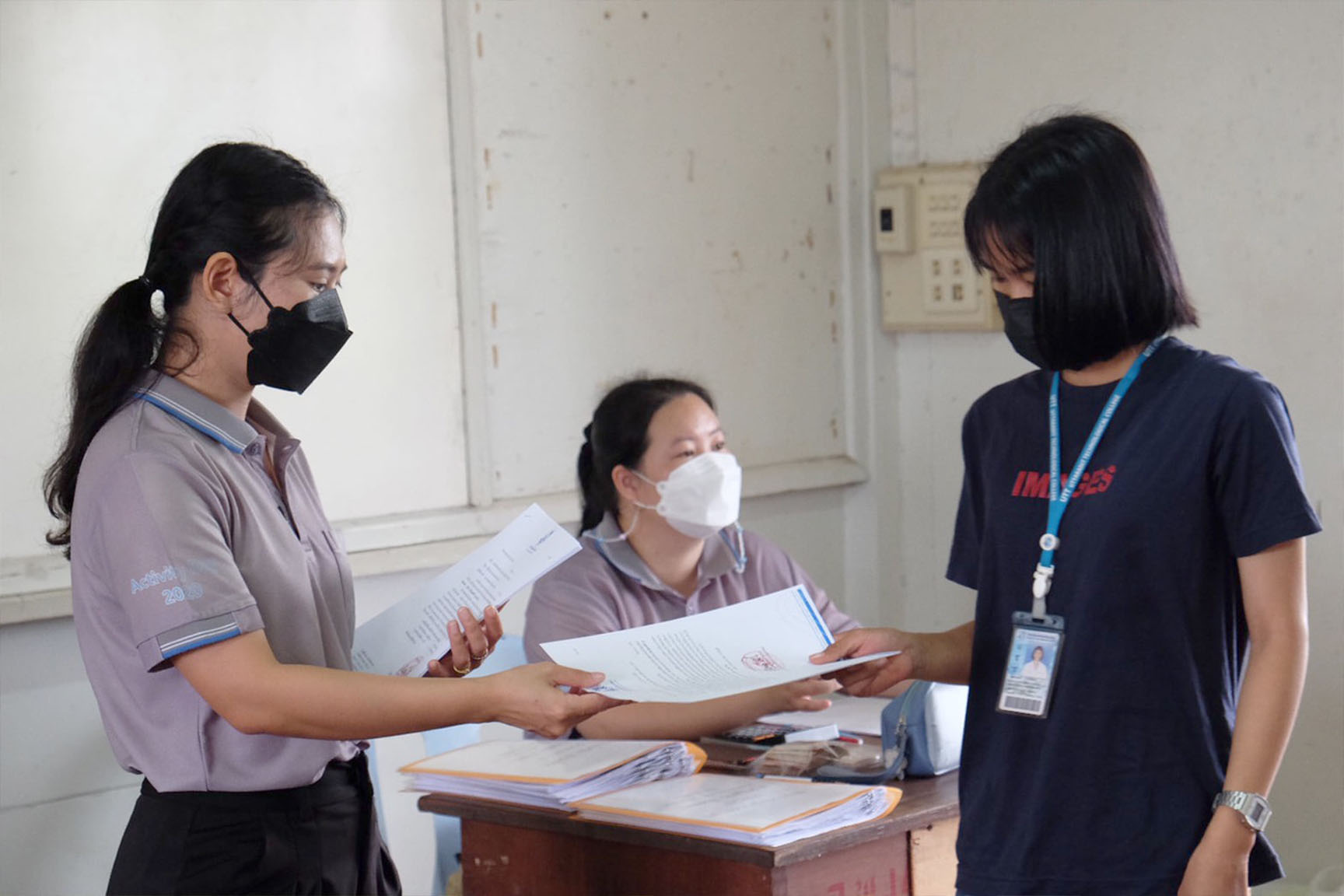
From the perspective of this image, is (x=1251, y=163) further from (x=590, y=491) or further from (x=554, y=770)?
(x=554, y=770)

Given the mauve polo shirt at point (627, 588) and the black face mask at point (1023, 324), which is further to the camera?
the mauve polo shirt at point (627, 588)

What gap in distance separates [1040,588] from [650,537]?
4.08ft

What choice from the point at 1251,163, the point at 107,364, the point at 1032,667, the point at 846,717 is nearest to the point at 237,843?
the point at 107,364

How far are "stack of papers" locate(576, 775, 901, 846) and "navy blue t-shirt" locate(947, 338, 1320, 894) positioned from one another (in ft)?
1.19

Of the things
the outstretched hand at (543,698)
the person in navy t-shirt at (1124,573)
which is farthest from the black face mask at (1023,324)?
the outstretched hand at (543,698)

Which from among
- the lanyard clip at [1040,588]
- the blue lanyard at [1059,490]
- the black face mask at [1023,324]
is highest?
the black face mask at [1023,324]

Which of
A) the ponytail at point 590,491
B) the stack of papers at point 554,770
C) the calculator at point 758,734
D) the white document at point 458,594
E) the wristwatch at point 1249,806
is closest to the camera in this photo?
the wristwatch at point 1249,806

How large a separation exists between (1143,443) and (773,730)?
1137 mm

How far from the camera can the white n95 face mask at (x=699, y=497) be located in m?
2.70

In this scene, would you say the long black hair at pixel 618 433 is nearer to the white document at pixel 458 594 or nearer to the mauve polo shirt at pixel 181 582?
the white document at pixel 458 594

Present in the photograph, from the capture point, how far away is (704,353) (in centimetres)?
373

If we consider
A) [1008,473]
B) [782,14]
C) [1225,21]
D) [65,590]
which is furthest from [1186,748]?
[782,14]

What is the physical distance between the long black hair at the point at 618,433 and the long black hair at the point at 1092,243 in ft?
4.17

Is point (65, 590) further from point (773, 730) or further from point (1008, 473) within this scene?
point (1008, 473)
